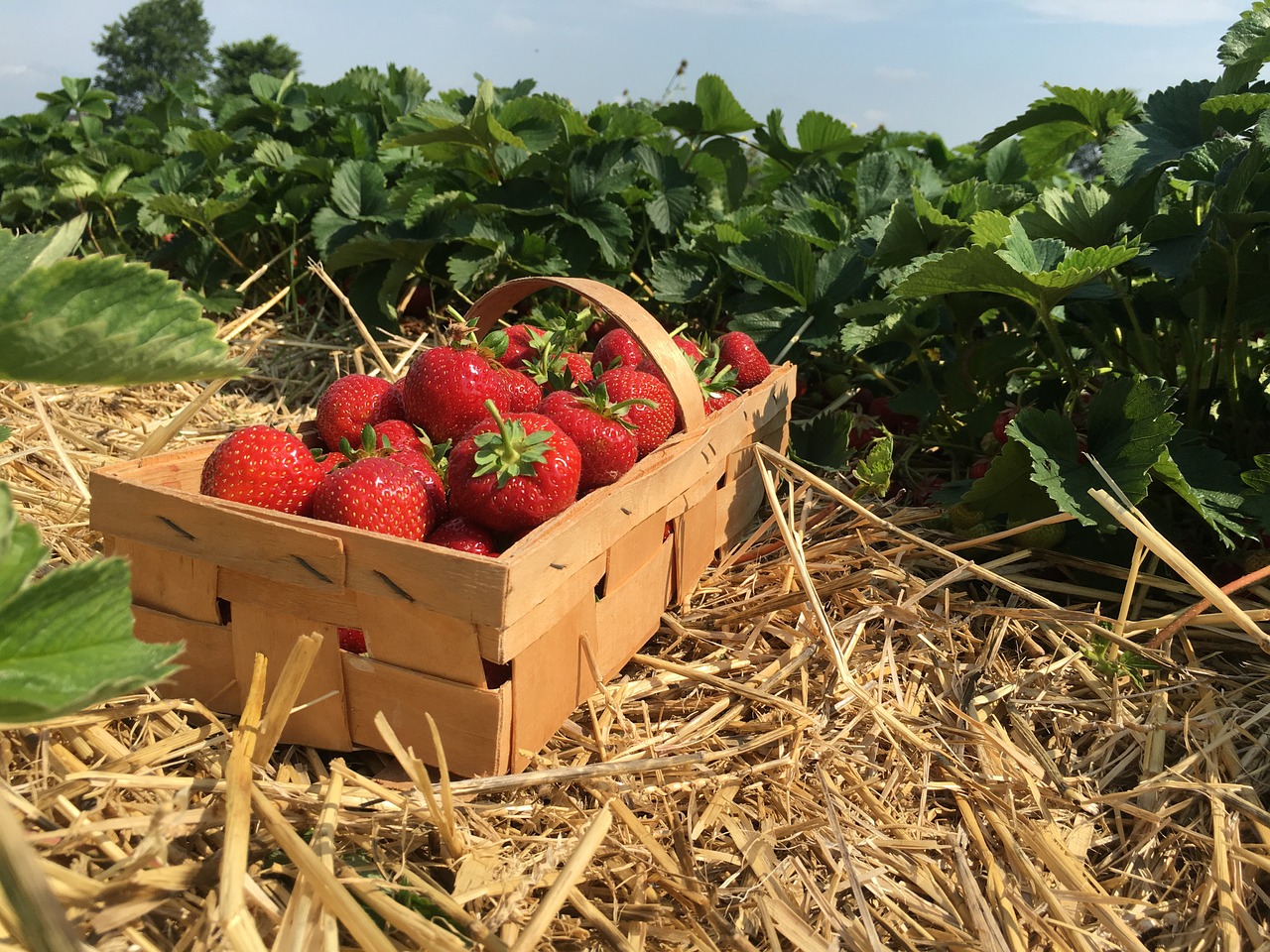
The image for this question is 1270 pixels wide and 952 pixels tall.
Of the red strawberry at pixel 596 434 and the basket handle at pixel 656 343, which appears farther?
the basket handle at pixel 656 343

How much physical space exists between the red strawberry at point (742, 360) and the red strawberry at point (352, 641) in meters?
0.99

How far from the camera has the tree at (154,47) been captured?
36.4m

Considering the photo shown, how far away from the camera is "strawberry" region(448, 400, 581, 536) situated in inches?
47.1

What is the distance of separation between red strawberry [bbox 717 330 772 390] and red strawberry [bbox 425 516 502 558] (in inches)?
32.2

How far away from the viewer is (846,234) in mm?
2559

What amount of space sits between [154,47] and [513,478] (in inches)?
1741

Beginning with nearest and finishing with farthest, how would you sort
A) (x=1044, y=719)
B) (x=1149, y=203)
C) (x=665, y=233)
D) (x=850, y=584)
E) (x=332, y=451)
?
(x=1044, y=719) → (x=332, y=451) → (x=850, y=584) → (x=1149, y=203) → (x=665, y=233)

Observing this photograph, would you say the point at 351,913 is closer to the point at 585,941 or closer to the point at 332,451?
the point at 585,941

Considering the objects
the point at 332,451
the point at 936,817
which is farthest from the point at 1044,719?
the point at 332,451

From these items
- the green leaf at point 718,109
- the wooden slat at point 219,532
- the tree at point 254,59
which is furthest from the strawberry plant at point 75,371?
the tree at point 254,59

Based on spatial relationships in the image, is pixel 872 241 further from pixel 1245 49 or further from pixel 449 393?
pixel 449 393

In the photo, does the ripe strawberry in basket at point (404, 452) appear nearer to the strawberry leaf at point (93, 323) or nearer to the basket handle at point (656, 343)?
the basket handle at point (656, 343)

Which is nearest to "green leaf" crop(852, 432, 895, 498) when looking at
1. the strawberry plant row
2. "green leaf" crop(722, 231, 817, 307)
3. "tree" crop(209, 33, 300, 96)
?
the strawberry plant row

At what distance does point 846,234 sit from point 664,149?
2.80ft
